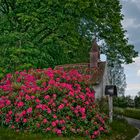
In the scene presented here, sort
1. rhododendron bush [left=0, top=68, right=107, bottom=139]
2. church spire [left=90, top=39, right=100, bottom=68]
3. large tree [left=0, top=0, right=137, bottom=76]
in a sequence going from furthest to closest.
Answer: church spire [left=90, top=39, right=100, bottom=68], large tree [left=0, top=0, right=137, bottom=76], rhododendron bush [left=0, top=68, right=107, bottom=139]

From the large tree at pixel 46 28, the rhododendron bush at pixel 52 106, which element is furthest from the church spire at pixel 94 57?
the rhododendron bush at pixel 52 106

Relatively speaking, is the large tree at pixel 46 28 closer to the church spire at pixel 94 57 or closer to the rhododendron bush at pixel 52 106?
the church spire at pixel 94 57

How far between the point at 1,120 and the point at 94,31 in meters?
20.4

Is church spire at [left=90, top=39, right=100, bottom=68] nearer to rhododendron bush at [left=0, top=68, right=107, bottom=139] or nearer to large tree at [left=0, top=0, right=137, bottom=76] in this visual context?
large tree at [left=0, top=0, right=137, bottom=76]

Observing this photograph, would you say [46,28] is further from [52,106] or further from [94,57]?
[52,106]

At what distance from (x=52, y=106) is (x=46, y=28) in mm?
16022

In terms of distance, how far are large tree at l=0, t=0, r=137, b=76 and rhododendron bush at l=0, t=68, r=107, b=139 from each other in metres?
9.41

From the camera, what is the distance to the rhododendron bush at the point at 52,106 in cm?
2048

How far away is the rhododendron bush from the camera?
20.5 m

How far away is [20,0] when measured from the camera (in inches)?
1339

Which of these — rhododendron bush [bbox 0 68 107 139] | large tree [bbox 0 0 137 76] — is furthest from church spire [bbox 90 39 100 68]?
rhododendron bush [bbox 0 68 107 139]

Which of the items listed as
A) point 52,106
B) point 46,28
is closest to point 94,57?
point 46,28

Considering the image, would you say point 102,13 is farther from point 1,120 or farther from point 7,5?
point 1,120

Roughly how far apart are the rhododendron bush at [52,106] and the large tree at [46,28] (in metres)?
9.41
